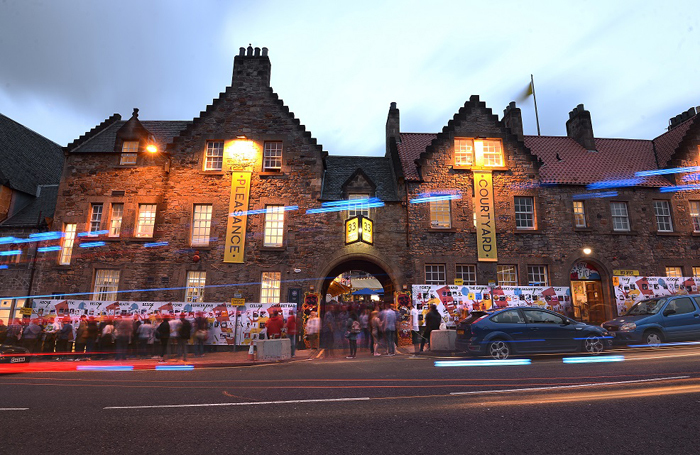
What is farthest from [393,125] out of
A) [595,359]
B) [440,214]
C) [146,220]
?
[595,359]

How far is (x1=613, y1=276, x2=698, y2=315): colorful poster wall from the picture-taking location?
18.7 m

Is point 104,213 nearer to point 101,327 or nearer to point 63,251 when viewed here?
point 63,251

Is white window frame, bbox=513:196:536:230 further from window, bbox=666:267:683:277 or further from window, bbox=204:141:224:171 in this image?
window, bbox=204:141:224:171

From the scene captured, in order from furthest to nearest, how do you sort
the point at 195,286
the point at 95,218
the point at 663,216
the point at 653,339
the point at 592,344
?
the point at 663,216, the point at 95,218, the point at 195,286, the point at 653,339, the point at 592,344

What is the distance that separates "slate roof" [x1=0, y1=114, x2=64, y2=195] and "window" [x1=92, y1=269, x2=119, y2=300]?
9.22 meters

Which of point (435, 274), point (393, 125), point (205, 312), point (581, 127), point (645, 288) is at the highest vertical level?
point (581, 127)

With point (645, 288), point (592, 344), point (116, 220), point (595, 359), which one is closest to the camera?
point (595, 359)

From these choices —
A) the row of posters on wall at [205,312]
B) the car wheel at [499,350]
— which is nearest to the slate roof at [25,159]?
the row of posters on wall at [205,312]

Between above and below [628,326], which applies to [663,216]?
above

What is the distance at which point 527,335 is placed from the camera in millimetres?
11594

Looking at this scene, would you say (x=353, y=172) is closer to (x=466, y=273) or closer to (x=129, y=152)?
(x=466, y=273)

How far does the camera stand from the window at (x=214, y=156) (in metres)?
20.8

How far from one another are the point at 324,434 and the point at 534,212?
745 inches

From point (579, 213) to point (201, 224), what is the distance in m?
19.7
